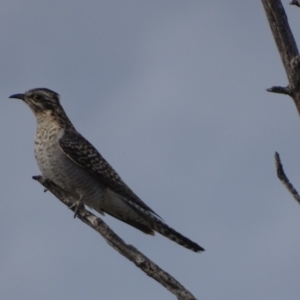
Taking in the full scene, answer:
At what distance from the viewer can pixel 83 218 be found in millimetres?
6945

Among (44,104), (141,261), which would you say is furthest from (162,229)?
(141,261)

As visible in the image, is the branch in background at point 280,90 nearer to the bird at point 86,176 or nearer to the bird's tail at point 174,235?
the bird's tail at point 174,235

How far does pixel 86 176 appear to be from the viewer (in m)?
11.0

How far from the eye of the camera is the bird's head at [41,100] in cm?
1193

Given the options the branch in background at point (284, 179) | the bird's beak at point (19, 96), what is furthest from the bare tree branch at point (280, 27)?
the bird's beak at point (19, 96)

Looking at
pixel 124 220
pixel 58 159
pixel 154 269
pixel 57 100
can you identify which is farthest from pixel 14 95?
pixel 154 269

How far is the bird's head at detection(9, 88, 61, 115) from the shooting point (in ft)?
39.1

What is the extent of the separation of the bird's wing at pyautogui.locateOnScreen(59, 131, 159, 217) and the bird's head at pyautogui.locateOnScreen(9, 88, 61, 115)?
71 centimetres

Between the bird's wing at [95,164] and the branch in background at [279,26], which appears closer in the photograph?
the branch in background at [279,26]

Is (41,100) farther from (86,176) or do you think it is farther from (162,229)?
(162,229)

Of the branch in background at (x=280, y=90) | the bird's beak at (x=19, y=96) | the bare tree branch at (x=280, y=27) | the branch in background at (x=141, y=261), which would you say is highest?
the bird's beak at (x=19, y=96)

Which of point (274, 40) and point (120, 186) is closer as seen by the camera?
A: point (274, 40)

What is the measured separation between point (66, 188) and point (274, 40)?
6.39 metres

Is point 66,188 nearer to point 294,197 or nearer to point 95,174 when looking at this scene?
point 95,174
